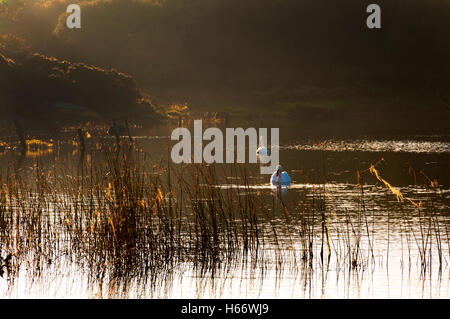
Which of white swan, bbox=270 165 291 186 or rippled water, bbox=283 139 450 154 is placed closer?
white swan, bbox=270 165 291 186

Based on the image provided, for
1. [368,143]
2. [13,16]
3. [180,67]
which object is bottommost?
[368,143]

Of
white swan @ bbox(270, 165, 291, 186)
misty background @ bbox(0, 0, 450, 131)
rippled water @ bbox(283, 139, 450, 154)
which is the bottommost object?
white swan @ bbox(270, 165, 291, 186)

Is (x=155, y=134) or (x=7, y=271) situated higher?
(x=155, y=134)

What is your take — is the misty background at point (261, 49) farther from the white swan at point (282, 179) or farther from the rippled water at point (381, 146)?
the white swan at point (282, 179)

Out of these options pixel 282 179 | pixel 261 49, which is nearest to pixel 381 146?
pixel 282 179

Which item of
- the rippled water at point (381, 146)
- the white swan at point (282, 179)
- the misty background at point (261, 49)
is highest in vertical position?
the misty background at point (261, 49)

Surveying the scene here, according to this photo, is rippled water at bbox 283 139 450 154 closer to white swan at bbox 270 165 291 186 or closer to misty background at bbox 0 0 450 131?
white swan at bbox 270 165 291 186

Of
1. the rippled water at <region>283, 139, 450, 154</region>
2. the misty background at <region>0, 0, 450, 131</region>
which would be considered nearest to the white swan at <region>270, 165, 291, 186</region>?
the rippled water at <region>283, 139, 450, 154</region>

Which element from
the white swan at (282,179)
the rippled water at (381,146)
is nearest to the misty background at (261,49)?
the rippled water at (381,146)

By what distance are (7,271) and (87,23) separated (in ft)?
329

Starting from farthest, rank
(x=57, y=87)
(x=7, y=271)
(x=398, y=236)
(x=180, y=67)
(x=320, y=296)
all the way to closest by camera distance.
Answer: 1. (x=180, y=67)
2. (x=57, y=87)
3. (x=398, y=236)
4. (x=7, y=271)
5. (x=320, y=296)

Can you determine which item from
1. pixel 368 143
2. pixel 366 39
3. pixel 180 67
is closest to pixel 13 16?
pixel 180 67

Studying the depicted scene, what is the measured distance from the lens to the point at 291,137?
64562 mm
